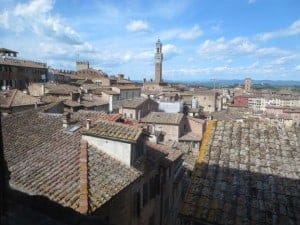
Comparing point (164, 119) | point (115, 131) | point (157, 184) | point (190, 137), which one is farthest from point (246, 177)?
point (164, 119)

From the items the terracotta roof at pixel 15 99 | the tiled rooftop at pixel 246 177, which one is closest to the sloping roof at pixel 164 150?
the tiled rooftop at pixel 246 177

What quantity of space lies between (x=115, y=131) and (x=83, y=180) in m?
3.53

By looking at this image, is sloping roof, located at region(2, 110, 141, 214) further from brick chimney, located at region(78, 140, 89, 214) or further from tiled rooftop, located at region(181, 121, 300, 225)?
tiled rooftop, located at region(181, 121, 300, 225)

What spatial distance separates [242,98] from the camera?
13212 centimetres

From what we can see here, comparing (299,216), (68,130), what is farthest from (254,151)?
(68,130)

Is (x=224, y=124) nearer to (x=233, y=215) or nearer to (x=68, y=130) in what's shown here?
(x=233, y=215)

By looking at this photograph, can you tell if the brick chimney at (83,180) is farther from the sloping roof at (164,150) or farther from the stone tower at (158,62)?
the stone tower at (158,62)

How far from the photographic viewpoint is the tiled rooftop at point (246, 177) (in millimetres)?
6812

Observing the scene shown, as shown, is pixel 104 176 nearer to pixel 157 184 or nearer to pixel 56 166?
pixel 56 166

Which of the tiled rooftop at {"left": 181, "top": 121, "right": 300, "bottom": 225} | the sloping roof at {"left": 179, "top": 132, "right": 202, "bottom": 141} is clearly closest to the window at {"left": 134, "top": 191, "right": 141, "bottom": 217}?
the tiled rooftop at {"left": 181, "top": 121, "right": 300, "bottom": 225}

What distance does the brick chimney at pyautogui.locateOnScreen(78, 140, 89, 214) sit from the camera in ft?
31.7

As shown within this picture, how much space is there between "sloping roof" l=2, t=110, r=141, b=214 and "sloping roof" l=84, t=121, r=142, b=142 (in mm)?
726

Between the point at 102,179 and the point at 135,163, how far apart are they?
272 cm

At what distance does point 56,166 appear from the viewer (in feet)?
41.4
